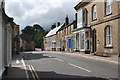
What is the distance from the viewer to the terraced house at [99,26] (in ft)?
63.3

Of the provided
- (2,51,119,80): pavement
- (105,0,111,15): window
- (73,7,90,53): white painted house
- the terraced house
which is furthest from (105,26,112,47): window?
(2,51,119,80): pavement

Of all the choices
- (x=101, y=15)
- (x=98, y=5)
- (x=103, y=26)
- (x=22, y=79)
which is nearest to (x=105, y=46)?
(x=103, y=26)

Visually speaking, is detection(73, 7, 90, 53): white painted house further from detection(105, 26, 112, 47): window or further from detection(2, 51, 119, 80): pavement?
detection(2, 51, 119, 80): pavement

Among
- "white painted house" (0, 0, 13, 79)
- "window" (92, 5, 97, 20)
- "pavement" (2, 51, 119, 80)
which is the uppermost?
"window" (92, 5, 97, 20)

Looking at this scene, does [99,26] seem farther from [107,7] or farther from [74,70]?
[74,70]

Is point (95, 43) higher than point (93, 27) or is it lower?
lower

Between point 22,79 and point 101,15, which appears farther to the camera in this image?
point 101,15

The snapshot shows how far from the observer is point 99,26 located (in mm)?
23281

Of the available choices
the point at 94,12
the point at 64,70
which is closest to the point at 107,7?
the point at 94,12

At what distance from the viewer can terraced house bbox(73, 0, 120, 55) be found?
19281mm

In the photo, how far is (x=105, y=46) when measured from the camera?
845 inches

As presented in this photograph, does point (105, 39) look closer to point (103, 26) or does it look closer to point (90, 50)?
point (103, 26)

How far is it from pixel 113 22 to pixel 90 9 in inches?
286

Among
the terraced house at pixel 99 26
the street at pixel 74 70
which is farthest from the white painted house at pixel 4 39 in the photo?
the terraced house at pixel 99 26
